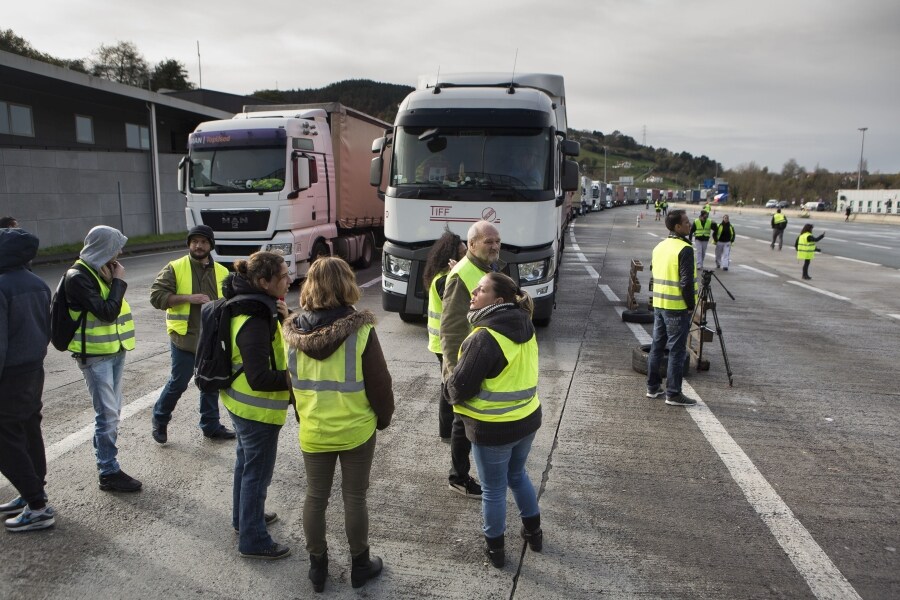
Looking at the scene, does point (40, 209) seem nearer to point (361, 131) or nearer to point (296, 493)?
point (361, 131)

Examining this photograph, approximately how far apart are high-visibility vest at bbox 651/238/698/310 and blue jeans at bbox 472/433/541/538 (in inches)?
126

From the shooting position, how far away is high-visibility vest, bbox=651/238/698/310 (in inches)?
244

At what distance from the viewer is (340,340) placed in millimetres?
3150

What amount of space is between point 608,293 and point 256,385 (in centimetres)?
1130

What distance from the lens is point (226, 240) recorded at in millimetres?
12195

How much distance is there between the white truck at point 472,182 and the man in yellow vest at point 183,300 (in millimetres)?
3595

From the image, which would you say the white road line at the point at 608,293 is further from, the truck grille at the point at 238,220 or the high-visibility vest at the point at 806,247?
the truck grille at the point at 238,220

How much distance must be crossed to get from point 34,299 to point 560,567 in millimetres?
3492

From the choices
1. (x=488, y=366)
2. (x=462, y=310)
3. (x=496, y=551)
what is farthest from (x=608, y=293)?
(x=488, y=366)

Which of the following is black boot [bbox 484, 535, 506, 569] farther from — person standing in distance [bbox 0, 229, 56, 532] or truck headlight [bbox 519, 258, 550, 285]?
truck headlight [bbox 519, 258, 550, 285]

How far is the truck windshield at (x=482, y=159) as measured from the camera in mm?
8461

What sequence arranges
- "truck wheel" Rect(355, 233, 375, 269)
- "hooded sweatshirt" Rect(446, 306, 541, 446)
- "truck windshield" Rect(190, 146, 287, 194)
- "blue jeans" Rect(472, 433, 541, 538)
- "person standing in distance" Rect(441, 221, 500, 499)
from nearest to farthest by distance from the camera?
"hooded sweatshirt" Rect(446, 306, 541, 446) → "blue jeans" Rect(472, 433, 541, 538) → "person standing in distance" Rect(441, 221, 500, 499) → "truck windshield" Rect(190, 146, 287, 194) → "truck wheel" Rect(355, 233, 375, 269)

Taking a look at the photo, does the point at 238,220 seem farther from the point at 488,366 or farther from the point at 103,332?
the point at 488,366

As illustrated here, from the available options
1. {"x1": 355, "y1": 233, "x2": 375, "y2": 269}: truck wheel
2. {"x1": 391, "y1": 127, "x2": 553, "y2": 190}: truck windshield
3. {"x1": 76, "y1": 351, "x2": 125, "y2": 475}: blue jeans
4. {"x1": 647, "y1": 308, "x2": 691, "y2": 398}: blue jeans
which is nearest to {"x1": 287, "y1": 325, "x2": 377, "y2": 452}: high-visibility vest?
{"x1": 76, "y1": 351, "x2": 125, "y2": 475}: blue jeans
